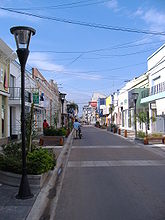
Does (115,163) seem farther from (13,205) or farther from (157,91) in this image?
(157,91)

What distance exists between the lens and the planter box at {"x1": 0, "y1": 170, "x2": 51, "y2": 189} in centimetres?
711

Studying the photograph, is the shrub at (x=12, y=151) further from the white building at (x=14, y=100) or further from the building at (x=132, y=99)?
the building at (x=132, y=99)

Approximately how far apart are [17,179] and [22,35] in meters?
3.55

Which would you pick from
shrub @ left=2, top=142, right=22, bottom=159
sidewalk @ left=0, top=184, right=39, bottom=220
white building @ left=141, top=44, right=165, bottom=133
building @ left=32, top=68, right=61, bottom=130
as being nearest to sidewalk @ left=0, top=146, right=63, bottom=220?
sidewalk @ left=0, top=184, right=39, bottom=220

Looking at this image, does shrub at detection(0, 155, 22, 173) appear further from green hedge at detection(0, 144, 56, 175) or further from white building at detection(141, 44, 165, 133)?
white building at detection(141, 44, 165, 133)

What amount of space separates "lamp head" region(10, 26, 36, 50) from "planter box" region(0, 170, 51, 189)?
3178mm

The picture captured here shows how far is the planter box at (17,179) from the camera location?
711 cm

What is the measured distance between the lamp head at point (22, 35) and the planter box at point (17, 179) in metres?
3.18

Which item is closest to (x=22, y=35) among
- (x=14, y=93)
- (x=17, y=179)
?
(x=17, y=179)

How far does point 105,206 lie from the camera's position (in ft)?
19.0

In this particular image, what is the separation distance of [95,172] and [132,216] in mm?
4543

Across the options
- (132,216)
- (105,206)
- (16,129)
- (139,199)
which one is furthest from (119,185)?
(16,129)

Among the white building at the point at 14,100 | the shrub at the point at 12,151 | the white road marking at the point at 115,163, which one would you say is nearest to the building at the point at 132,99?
the white building at the point at 14,100

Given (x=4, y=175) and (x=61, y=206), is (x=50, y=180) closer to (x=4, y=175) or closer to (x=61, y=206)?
(x=4, y=175)
